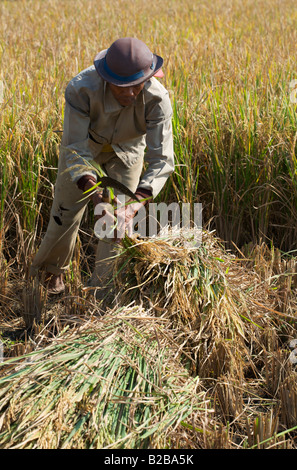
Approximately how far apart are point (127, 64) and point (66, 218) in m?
0.92

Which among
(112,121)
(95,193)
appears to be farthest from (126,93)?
(95,193)

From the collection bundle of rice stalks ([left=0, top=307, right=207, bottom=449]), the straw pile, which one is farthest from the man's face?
bundle of rice stalks ([left=0, top=307, right=207, bottom=449])

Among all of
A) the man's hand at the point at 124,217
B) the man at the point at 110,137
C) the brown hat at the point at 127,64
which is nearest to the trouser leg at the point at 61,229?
the man at the point at 110,137

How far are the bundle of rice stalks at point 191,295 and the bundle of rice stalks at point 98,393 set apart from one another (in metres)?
0.23

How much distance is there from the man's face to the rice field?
0.67 m

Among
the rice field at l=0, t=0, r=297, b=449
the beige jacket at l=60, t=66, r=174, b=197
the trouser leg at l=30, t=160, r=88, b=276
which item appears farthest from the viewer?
the trouser leg at l=30, t=160, r=88, b=276

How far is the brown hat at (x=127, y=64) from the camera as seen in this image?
249cm

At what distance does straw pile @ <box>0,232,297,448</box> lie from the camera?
1766mm

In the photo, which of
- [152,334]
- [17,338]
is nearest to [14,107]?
[17,338]

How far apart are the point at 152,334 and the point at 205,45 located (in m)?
3.55

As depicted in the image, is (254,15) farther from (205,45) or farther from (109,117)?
(109,117)

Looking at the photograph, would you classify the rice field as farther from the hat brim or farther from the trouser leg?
the hat brim

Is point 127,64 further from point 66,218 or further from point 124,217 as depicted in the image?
point 66,218

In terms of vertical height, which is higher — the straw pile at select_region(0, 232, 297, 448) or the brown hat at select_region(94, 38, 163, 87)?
the brown hat at select_region(94, 38, 163, 87)
